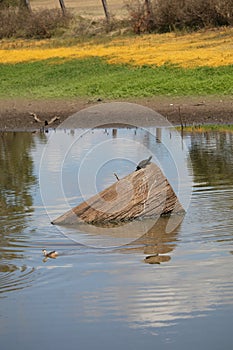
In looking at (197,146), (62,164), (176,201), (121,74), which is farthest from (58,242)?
(121,74)

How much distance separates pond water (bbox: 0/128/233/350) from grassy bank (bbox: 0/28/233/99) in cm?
881

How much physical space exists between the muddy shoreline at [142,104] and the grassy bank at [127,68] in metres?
0.57

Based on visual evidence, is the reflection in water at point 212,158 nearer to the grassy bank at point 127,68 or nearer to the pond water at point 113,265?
the pond water at point 113,265

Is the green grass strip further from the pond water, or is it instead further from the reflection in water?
the pond water

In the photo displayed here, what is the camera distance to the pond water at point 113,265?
6.78 m

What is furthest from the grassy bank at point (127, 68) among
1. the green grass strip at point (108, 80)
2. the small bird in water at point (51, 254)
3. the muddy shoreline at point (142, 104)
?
the small bird in water at point (51, 254)

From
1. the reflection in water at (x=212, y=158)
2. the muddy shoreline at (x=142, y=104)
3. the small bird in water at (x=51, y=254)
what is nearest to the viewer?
the small bird in water at (x=51, y=254)

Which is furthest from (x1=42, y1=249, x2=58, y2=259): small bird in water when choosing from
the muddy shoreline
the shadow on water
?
the muddy shoreline

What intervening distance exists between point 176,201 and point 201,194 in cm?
120

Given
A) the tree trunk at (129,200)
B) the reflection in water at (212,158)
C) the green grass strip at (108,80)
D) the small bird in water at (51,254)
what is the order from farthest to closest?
the green grass strip at (108,80)
the reflection in water at (212,158)
the tree trunk at (129,200)
the small bird in water at (51,254)

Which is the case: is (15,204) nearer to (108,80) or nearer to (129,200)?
(129,200)

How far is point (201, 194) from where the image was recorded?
1188cm

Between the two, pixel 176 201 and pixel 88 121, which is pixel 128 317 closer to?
pixel 176 201

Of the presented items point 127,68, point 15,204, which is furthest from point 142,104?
point 15,204
